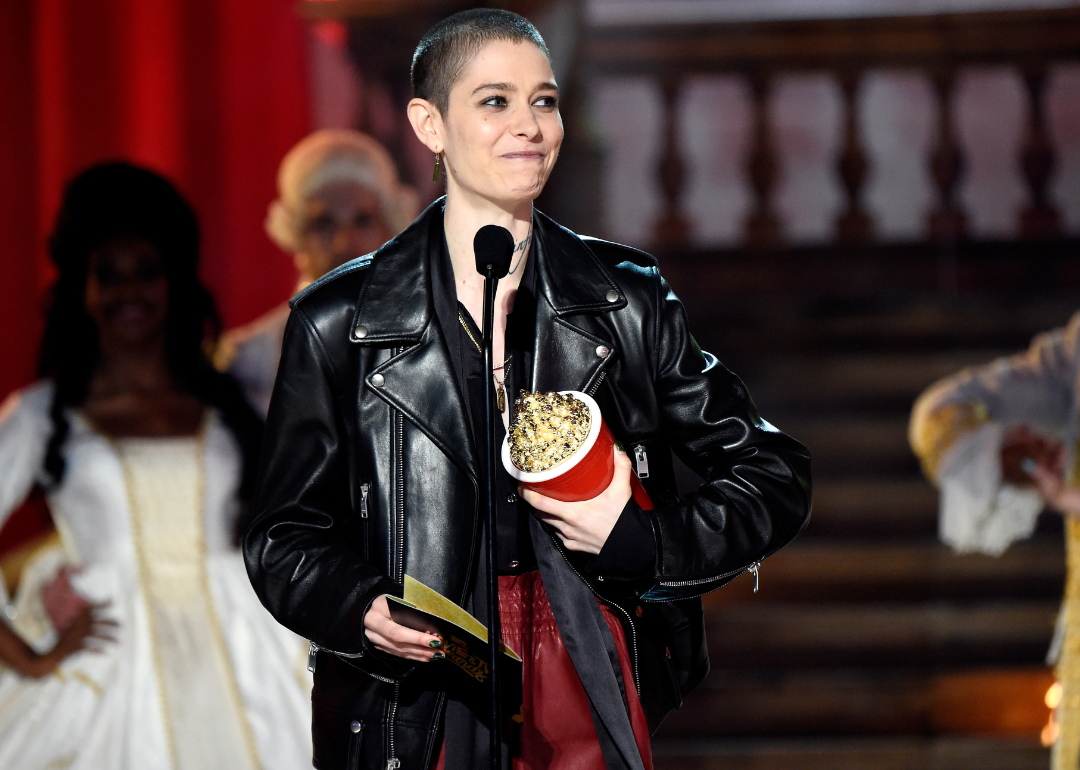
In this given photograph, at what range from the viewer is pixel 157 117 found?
513 cm

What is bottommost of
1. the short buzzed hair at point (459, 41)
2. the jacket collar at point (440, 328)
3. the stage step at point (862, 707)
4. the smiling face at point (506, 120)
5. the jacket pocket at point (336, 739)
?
the stage step at point (862, 707)

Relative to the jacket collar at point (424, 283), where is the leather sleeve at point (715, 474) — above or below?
below

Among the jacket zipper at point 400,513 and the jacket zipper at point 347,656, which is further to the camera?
the jacket zipper at point 400,513

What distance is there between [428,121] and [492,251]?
0.44 m

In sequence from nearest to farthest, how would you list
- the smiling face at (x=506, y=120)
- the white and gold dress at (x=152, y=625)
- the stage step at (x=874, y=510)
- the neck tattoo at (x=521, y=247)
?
1. the smiling face at (x=506, y=120)
2. the neck tattoo at (x=521, y=247)
3. the white and gold dress at (x=152, y=625)
4. the stage step at (x=874, y=510)

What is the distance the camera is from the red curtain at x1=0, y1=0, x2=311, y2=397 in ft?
16.3

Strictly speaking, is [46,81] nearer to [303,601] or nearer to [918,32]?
[303,601]

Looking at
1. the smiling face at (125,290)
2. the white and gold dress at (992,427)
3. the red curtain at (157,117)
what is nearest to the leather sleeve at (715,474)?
the smiling face at (125,290)

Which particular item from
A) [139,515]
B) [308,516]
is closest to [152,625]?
[139,515]

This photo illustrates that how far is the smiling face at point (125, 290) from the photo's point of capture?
152 inches

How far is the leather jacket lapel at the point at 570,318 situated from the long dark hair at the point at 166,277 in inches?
83.6

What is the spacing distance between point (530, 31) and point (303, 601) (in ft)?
2.90

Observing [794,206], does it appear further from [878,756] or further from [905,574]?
[878,756]

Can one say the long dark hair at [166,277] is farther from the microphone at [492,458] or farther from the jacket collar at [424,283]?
the microphone at [492,458]
